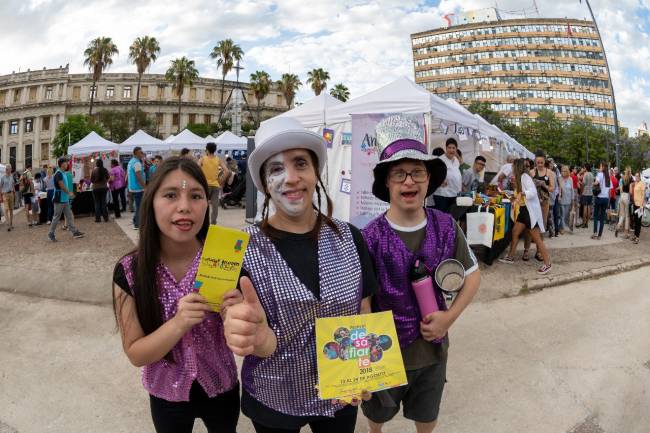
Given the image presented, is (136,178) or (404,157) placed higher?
(136,178)

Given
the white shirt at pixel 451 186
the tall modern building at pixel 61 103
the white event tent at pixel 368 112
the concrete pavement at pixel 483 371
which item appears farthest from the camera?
the tall modern building at pixel 61 103

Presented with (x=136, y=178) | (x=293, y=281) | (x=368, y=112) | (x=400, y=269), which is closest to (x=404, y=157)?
(x=400, y=269)

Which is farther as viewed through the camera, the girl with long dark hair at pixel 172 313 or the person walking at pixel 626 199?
the person walking at pixel 626 199

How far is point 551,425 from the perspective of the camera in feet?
8.45

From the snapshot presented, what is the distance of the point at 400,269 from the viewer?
1.71 metres

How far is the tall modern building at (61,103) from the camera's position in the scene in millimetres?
67250

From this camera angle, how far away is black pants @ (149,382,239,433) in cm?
150

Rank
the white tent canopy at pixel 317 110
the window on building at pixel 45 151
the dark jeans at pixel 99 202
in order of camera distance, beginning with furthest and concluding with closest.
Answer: the window on building at pixel 45 151, the dark jeans at pixel 99 202, the white tent canopy at pixel 317 110

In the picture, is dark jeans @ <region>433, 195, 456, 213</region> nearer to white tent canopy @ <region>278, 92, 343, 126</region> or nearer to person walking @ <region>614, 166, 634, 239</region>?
white tent canopy @ <region>278, 92, 343, 126</region>

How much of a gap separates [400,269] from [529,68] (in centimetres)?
9265

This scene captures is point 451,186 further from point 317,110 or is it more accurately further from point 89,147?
point 89,147

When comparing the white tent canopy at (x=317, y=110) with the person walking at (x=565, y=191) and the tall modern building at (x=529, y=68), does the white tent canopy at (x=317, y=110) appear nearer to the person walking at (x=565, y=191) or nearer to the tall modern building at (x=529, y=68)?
the person walking at (x=565, y=191)

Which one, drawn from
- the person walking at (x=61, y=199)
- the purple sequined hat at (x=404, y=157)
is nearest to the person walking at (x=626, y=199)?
the purple sequined hat at (x=404, y=157)

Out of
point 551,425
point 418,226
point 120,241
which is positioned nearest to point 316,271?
point 418,226
